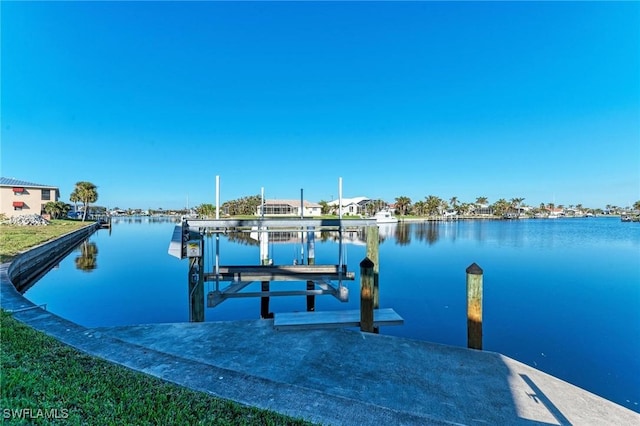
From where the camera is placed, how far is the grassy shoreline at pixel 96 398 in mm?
2158

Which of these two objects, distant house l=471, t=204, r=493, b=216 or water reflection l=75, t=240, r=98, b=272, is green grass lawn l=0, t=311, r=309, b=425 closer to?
water reflection l=75, t=240, r=98, b=272

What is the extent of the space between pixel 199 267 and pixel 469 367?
4483 mm

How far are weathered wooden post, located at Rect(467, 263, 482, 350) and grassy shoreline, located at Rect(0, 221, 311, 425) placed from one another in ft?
10.8

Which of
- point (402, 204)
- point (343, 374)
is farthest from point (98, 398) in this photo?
point (402, 204)

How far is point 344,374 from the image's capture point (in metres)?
3.58

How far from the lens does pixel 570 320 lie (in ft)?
30.4

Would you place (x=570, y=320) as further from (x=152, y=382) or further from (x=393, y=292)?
(x=152, y=382)

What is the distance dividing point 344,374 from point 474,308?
7.51 feet

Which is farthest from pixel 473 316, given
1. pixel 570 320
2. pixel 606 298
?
pixel 606 298

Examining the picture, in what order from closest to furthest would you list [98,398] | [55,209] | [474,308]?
[98,398] → [474,308] → [55,209]

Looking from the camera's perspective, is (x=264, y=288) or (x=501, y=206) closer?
(x=264, y=288)

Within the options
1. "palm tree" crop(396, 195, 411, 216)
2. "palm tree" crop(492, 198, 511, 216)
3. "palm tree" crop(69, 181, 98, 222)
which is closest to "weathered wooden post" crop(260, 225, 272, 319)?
"palm tree" crop(69, 181, 98, 222)

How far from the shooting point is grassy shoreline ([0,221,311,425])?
2.16 meters

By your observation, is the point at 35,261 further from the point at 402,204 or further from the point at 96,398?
the point at 402,204
